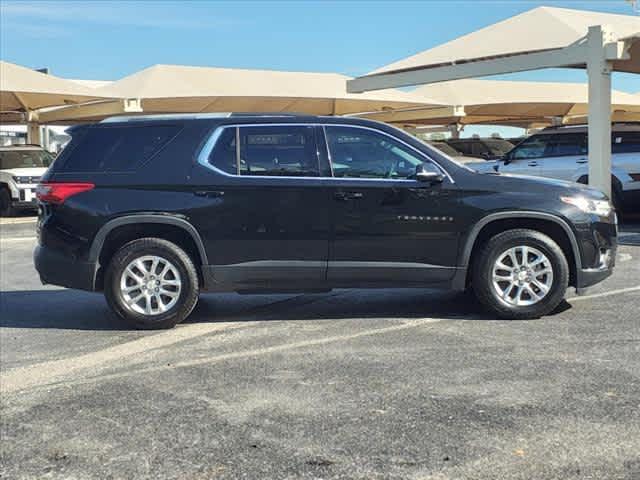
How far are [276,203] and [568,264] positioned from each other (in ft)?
8.47

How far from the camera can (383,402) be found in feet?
14.3

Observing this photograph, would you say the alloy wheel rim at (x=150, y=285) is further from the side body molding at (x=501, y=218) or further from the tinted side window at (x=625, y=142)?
the tinted side window at (x=625, y=142)

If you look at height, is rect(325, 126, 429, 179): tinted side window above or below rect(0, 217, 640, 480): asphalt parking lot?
above

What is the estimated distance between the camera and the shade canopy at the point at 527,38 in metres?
14.6

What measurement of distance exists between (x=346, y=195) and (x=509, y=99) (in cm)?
2246

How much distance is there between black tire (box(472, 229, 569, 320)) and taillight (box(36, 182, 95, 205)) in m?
3.41

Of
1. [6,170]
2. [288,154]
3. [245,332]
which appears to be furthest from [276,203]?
[6,170]

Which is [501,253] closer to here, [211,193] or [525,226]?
[525,226]

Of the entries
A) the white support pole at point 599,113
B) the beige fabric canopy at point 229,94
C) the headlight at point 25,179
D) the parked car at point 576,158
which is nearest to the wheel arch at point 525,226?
the white support pole at point 599,113

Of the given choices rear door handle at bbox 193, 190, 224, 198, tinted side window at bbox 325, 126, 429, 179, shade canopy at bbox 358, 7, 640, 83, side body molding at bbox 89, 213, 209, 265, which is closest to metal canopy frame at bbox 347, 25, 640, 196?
shade canopy at bbox 358, 7, 640, 83

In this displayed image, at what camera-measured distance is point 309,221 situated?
21.0 ft

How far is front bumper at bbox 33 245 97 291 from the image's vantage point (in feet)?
21.1

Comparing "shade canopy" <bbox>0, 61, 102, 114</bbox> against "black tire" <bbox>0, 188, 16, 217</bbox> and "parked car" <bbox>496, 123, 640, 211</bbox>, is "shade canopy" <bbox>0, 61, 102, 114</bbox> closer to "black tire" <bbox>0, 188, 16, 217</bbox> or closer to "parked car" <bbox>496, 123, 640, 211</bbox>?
"black tire" <bbox>0, 188, 16, 217</bbox>

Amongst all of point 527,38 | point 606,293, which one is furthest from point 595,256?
point 527,38
